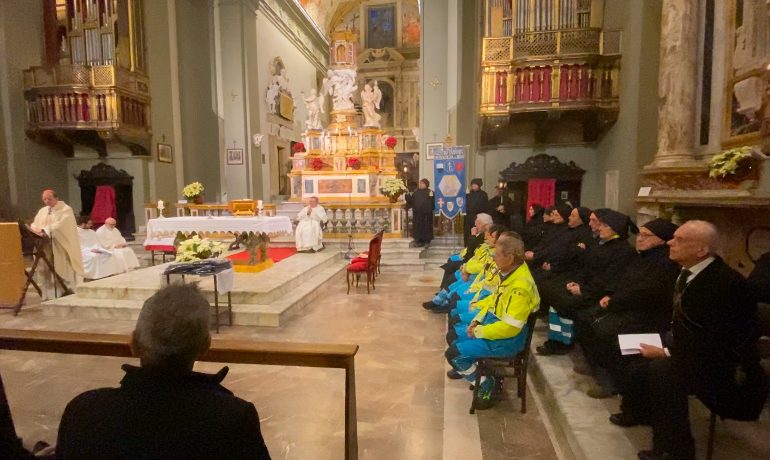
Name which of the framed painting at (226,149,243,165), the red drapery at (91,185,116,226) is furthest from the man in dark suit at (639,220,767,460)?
the framed painting at (226,149,243,165)

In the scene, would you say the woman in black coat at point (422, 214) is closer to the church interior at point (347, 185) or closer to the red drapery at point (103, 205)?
the church interior at point (347, 185)

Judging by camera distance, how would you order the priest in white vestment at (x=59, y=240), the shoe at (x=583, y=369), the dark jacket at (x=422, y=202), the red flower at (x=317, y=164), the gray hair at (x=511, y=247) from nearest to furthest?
the gray hair at (x=511, y=247) < the shoe at (x=583, y=369) < the priest in white vestment at (x=59, y=240) < the dark jacket at (x=422, y=202) < the red flower at (x=317, y=164)

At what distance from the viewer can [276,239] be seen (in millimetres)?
11289

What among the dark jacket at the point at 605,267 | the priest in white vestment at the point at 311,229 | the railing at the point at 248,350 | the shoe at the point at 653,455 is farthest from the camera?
the priest in white vestment at the point at 311,229

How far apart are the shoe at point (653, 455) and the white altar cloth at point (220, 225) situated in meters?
5.93

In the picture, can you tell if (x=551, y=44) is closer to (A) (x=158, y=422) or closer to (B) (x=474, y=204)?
(B) (x=474, y=204)

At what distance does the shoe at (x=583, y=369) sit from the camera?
3681 mm

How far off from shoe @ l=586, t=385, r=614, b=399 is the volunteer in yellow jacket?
0.61 metres

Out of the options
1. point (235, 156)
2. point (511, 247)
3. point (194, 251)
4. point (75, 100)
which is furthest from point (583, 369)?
point (235, 156)

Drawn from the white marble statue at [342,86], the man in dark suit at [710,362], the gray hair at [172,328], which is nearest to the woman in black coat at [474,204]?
the white marble statue at [342,86]

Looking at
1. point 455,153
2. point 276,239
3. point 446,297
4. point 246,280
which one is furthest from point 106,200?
point 446,297

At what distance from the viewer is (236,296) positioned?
20.2 feet

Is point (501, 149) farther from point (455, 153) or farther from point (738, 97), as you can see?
point (738, 97)

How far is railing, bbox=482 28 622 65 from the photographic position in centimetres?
838
